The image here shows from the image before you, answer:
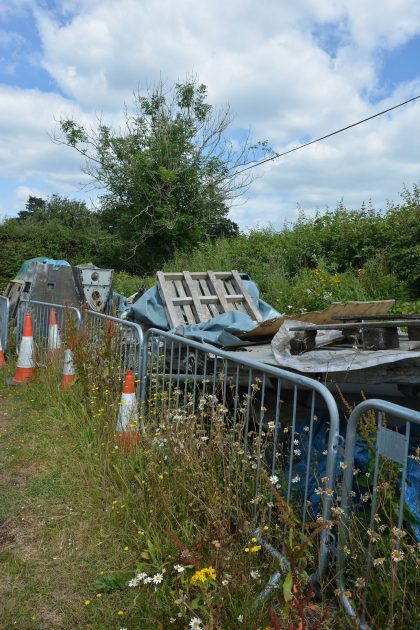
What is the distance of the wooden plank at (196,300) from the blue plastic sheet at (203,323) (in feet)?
1.44

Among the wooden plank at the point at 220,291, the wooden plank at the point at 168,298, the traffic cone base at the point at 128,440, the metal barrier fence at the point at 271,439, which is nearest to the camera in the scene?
the metal barrier fence at the point at 271,439

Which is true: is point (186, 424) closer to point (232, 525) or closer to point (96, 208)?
point (232, 525)

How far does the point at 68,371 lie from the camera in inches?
220

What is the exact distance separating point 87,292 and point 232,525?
21.6ft

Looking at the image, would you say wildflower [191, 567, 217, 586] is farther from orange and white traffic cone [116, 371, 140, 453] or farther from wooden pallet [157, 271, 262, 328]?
wooden pallet [157, 271, 262, 328]

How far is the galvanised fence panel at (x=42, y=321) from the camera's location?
20.1 feet

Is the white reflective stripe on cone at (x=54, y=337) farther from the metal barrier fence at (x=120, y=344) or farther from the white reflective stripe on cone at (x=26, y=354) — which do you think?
the metal barrier fence at (x=120, y=344)

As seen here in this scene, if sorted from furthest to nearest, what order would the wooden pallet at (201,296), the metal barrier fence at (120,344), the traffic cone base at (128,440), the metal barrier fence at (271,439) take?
the wooden pallet at (201,296)
the metal barrier fence at (120,344)
the traffic cone base at (128,440)
the metal barrier fence at (271,439)

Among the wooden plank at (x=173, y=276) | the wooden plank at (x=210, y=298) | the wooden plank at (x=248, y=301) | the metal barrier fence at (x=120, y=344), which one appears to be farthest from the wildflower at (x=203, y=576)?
the wooden plank at (x=173, y=276)

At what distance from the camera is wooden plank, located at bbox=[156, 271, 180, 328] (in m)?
5.93

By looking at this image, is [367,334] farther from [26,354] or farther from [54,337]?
[26,354]

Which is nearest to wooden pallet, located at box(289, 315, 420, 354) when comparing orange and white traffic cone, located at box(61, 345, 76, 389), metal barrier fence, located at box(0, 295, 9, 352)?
orange and white traffic cone, located at box(61, 345, 76, 389)

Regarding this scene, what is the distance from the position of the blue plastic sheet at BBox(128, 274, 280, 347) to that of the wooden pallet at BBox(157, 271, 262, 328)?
110 millimetres

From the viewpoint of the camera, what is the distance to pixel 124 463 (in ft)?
11.5
